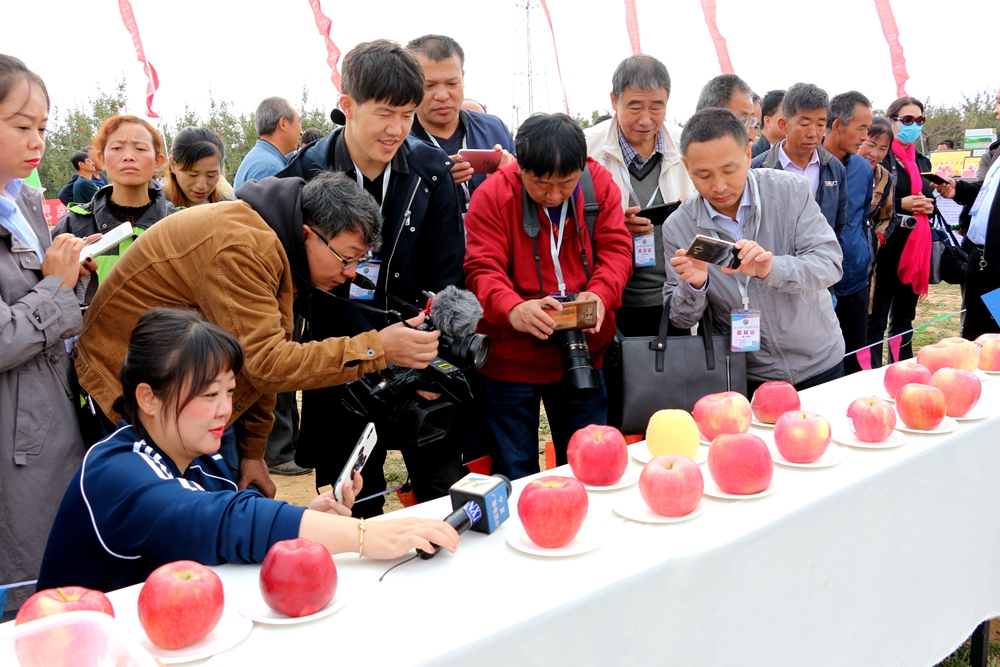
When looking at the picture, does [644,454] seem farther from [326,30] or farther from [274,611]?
[326,30]

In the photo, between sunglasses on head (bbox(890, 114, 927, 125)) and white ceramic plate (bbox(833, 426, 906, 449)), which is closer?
white ceramic plate (bbox(833, 426, 906, 449))

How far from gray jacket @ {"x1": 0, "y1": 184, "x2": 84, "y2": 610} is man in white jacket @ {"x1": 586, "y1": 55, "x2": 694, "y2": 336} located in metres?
2.09

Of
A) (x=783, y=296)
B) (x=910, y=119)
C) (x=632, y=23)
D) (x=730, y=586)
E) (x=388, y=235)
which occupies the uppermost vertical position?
(x=632, y=23)

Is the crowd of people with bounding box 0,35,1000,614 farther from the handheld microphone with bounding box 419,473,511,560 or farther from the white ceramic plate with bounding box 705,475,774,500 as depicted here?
the white ceramic plate with bounding box 705,475,774,500

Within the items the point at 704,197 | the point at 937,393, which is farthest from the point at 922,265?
the point at 937,393

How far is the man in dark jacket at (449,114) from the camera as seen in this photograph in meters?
3.23

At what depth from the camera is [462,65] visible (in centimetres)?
336

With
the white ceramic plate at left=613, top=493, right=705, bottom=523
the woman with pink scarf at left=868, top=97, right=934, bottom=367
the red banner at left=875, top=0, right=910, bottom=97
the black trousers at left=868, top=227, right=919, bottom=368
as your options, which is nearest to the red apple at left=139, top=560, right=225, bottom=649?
the white ceramic plate at left=613, top=493, right=705, bottom=523

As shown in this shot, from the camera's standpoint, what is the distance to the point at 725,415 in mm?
1914

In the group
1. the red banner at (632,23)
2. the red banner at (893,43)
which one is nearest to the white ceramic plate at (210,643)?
the red banner at (632,23)

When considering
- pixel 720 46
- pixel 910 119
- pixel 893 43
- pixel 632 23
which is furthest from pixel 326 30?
pixel 893 43

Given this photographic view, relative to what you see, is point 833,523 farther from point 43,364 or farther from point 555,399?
point 43,364

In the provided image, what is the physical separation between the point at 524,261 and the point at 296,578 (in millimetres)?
1749

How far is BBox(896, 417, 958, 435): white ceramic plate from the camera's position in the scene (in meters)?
1.91
